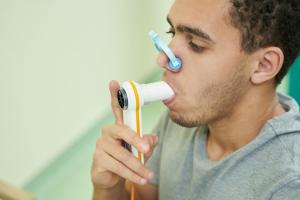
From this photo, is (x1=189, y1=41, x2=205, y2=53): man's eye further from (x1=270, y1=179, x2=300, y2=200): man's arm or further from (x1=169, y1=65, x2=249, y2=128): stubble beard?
(x1=270, y1=179, x2=300, y2=200): man's arm

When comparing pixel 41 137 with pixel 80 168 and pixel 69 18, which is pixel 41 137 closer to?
pixel 80 168

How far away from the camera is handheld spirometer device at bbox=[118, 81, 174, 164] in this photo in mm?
832

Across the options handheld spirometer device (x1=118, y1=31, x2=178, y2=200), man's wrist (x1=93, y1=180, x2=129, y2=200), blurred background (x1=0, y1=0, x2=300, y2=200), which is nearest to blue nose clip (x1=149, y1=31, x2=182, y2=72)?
handheld spirometer device (x1=118, y1=31, x2=178, y2=200)

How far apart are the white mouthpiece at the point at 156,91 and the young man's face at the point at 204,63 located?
0.02 m

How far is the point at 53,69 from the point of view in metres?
1.90

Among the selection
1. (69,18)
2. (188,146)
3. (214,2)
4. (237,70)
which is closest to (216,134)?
(188,146)

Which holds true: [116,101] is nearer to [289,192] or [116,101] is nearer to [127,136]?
[127,136]

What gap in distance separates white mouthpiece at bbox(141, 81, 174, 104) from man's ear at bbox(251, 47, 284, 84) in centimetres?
21

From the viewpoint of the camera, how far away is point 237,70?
3.18ft

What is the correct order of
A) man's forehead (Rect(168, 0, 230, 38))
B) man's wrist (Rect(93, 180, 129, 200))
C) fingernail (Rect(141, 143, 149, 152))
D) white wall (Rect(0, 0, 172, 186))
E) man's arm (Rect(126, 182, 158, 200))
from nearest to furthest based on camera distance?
1. fingernail (Rect(141, 143, 149, 152))
2. man's forehead (Rect(168, 0, 230, 38))
3. man's wrist (Rect(93, 180, 129, 200))
4. man's arm (Rect(126, 182, 158, 200))
5. white wall (Rect(0, 0, 172, 186))

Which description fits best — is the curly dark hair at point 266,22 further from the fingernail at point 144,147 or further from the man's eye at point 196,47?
the fingernail at point 144,147

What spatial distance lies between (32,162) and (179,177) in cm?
102

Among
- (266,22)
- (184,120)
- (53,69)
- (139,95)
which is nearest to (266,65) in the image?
(266,22)

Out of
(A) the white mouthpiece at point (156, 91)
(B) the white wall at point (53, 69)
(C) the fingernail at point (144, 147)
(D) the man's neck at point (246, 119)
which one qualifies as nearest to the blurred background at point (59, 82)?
(B) the white wall at point (53, 69)
